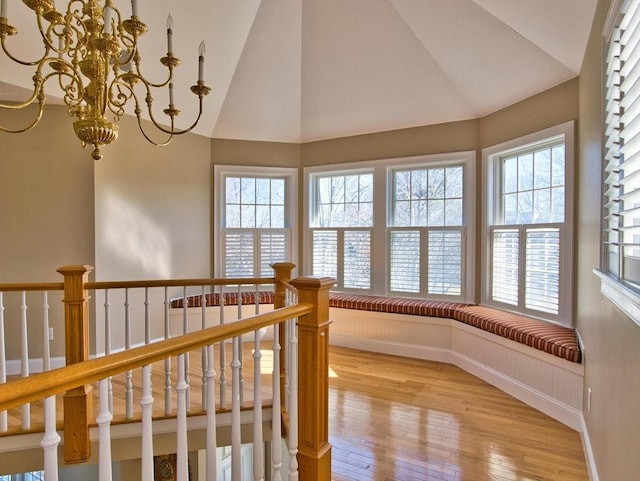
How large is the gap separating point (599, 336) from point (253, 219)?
3.80 meters

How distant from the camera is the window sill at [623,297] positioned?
117cm

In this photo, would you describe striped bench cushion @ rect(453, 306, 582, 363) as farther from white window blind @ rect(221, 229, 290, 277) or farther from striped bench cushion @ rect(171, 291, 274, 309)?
white window blind @ rect(221, 229, 290, 277)

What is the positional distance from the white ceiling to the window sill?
5.41 feet

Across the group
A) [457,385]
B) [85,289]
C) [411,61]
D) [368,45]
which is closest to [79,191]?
[85,289]

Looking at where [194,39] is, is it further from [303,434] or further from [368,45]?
[303,434]

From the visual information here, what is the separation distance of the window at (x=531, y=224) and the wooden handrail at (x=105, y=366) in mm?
2697

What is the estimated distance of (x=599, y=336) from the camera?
200 centimetres

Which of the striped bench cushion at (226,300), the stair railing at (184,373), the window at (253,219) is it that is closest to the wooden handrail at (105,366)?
the stair railing at (184,373)

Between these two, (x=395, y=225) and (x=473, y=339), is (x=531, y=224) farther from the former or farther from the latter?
(x=395, y=225)

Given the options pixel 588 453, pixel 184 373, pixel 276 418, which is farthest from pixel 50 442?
pixel 588 453

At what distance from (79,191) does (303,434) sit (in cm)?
319

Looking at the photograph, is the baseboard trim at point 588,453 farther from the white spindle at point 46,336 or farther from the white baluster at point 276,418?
the white spindle at point 46,336

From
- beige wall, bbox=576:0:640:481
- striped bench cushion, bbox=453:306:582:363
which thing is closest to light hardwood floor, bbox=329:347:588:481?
beige wall, bbox=576:0:640:481

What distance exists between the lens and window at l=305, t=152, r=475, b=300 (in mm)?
4129
